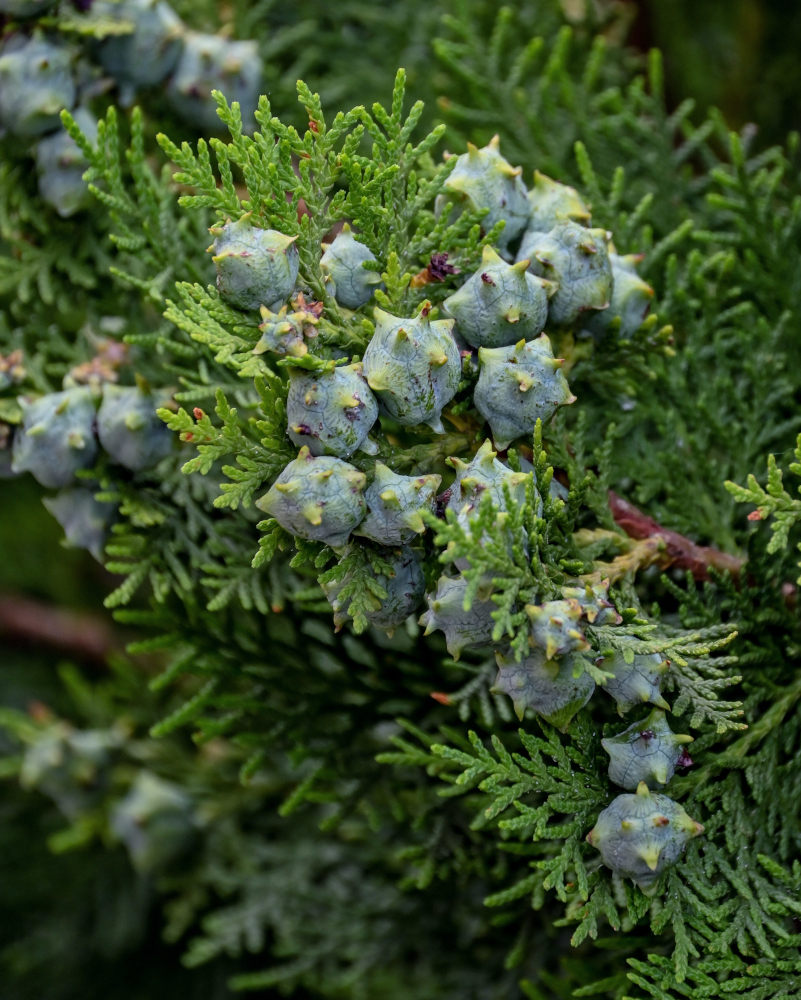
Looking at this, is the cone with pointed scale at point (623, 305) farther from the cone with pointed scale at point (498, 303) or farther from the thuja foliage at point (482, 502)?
the cone with pointed scale at point (498, 303)

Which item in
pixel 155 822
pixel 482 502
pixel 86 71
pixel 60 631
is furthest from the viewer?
pixel 60 631

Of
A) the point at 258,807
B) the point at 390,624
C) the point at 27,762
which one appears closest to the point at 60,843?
the point at 27,762

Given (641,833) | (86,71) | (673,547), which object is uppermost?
(86,71)

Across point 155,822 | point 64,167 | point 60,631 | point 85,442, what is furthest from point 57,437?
point 60,631

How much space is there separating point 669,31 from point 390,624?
166 centimetres

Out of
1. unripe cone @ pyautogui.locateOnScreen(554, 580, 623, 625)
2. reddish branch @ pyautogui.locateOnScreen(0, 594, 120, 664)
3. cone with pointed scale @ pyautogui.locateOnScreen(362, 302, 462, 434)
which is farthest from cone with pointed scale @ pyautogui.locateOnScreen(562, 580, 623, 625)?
reddish branch @ pyautogui.locateOnScreen(0, 594, 120, 664)

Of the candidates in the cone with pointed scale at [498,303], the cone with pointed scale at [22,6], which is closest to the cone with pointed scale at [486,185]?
the cone with pointed scale at [498,303]

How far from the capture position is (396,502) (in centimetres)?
89

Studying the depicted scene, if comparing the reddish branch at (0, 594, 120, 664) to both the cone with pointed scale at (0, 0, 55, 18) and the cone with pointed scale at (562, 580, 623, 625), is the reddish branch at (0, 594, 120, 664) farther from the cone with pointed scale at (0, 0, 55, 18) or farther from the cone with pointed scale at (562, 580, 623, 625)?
the cone with pointed scale at (562, 580, 623, 625)

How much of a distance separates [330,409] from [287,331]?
0.08m

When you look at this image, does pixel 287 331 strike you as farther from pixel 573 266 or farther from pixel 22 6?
pixel 22 6

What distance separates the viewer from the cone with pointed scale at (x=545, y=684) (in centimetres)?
90

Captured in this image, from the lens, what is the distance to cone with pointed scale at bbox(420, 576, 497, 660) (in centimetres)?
89

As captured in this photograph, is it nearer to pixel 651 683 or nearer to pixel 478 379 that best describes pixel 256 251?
pixel 478 379
